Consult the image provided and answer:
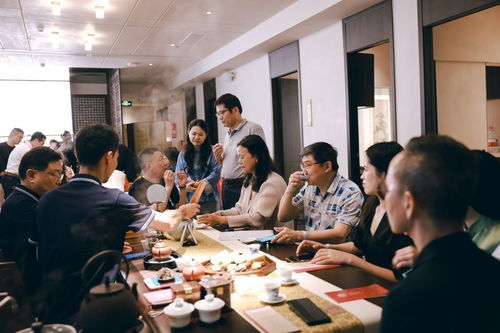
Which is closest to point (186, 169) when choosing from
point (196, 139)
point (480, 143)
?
point (196, 139)

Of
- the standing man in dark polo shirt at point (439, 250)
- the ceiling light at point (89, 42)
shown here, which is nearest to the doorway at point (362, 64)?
the standing man in dark polo shirt at point (439, 250)

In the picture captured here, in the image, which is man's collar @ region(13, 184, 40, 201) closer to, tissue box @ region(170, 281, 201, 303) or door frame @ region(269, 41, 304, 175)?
→ tissue box @ region(170, 281, 201, 303)

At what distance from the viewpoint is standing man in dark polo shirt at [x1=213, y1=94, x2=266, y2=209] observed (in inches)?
148

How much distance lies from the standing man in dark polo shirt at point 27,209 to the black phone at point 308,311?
1436mm

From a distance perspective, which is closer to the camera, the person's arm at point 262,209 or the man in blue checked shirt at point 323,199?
the man in blue checked shirt at point 323,199

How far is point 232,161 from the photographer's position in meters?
3.85

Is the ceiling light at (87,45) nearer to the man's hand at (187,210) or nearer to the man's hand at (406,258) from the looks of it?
the man's hand at (187,210)

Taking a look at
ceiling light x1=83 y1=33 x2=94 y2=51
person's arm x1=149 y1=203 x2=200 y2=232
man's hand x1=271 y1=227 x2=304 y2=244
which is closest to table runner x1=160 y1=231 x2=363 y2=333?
person's arm x1=149 y1=203 x2=200 y2=232

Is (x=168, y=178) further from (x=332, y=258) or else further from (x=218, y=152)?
(x=332, y=258)

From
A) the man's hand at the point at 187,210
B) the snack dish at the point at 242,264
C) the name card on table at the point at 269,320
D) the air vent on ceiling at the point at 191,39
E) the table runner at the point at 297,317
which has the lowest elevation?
the table runner at the point at 297,317

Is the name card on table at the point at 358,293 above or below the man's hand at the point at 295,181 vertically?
below

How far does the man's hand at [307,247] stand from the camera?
2.06 meters

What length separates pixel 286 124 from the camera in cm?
631

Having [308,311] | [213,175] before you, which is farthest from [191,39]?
[308,311]
